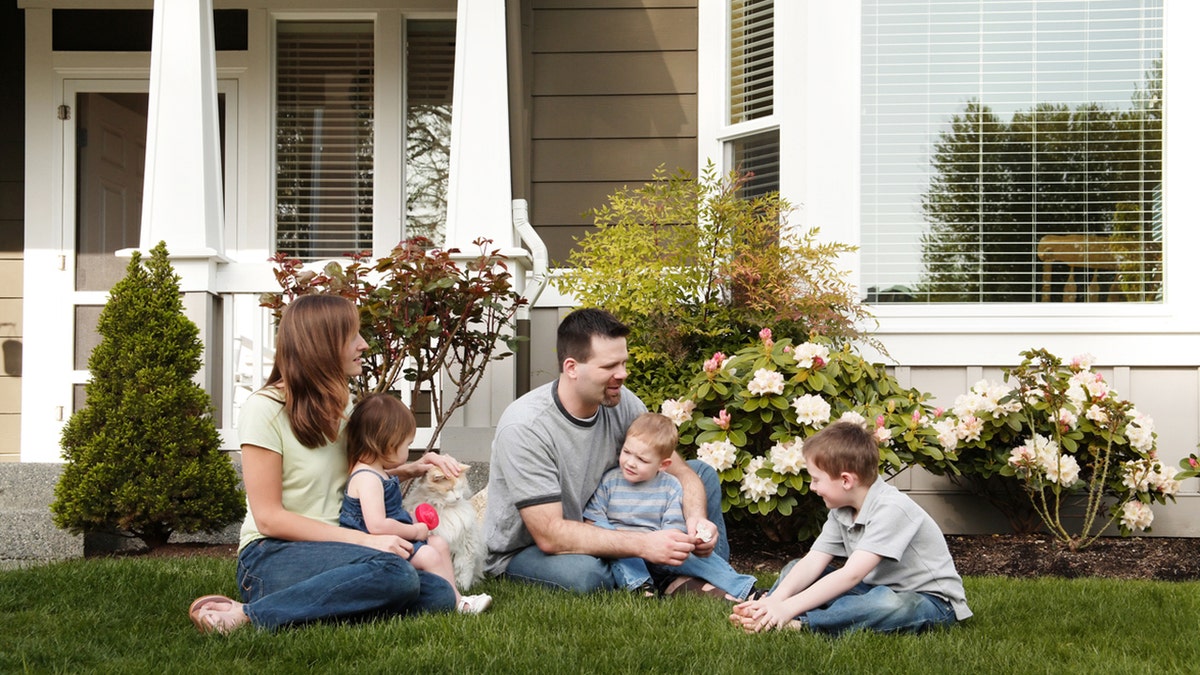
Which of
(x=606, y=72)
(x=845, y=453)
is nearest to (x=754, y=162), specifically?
(x=606, y=72)

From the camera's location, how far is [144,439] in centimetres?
530

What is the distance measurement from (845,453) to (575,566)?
1.08 m

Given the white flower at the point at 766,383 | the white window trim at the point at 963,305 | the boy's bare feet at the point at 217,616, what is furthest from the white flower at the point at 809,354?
the boy's bare feet at the point at 217,616

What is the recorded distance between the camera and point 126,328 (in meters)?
5.43

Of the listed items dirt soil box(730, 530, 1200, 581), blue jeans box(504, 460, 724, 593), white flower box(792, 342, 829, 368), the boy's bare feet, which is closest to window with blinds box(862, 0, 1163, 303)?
white flower box(792, 342, 829, 368)

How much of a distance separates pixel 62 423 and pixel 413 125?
2.99 metres

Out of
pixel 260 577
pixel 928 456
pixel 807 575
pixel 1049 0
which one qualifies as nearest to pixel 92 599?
pixel 260 577

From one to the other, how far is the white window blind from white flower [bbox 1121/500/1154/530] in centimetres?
284

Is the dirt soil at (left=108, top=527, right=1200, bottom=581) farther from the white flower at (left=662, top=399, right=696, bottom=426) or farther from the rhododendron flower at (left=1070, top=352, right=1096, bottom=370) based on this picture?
the rhododendron flower at (left=1070, top=352, right=1096, bottom=370)

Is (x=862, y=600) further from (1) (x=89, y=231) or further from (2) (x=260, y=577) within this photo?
(1) (x=89, y=231)

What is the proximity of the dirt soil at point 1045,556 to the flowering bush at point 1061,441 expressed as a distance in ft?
0.39

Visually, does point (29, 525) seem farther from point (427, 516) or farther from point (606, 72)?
point (606, 72)

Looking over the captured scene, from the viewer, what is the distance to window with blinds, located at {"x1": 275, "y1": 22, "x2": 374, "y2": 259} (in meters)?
7.54

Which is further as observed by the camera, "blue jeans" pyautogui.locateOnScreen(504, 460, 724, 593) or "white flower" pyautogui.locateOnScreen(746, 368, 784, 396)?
"white flower" pyautogui.locateOnScreen(746, 368, 784, 396)
